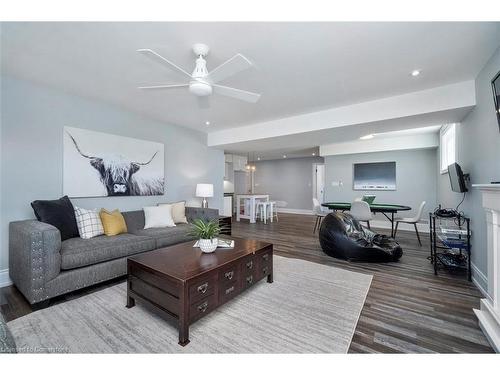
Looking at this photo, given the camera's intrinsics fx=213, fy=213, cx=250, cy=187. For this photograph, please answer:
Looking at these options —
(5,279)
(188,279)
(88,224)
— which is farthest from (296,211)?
(5,279)

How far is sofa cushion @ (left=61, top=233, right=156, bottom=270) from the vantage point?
212cm

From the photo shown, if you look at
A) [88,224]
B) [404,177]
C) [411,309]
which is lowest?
[411,309]

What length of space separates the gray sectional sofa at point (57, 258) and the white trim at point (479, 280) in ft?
12.6

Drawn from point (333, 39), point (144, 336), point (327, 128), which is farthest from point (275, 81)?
point (144, 336)

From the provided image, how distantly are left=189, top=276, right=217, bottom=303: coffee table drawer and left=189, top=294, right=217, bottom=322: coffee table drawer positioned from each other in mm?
35

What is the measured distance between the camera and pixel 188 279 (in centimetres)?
153

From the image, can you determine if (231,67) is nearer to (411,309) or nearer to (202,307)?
(202,307)

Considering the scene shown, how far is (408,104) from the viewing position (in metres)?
2.97

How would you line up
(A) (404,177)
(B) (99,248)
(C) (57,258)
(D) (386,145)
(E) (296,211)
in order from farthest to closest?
(E) (296,211) → (A) (404,177) → (D) (386,145) → (B) (99,248) → (C) (57,258)

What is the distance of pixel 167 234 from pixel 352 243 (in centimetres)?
275

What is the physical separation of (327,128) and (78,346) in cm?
394


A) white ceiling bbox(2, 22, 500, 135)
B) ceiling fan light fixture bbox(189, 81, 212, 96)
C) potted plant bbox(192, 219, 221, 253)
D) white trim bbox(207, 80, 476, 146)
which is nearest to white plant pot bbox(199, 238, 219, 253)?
potted plant bbox(192, 219, 221, 253)

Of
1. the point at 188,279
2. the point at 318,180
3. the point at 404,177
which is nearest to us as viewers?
the point at 188,279

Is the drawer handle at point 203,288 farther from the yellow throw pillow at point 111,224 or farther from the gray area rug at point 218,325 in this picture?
the yellow throw pillow at point 111,224
